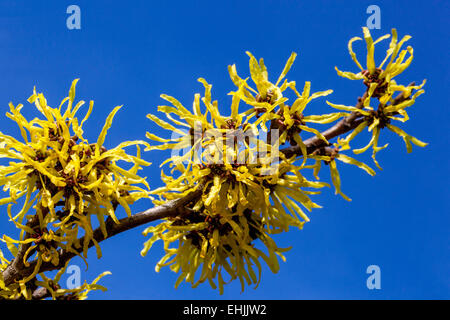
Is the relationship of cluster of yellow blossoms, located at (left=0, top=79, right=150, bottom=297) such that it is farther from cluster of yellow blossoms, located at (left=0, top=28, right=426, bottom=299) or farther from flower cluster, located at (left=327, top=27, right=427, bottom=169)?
flower cluster, located at (left=327, top=27, right=427, bottom=169)

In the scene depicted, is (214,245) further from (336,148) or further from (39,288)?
(39,288)

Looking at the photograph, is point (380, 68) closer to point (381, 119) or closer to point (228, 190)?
point (381, 119)

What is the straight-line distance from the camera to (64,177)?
3.38m

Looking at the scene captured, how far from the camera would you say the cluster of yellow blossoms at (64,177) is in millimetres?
3385

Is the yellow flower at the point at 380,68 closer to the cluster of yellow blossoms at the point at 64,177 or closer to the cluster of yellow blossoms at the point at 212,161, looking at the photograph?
the cluster of yellow blossoms at the point at 212,161

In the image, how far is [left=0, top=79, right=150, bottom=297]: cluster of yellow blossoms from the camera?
338cm

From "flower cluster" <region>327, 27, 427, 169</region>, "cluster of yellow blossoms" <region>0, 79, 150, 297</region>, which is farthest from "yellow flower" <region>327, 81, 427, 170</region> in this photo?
"cluster of yellow blossoms" <region>0, 79, 150, 297</region>

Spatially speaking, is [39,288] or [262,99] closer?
[262,99]

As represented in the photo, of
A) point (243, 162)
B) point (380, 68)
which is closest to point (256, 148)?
point (243, 162)

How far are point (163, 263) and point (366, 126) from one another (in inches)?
83.7

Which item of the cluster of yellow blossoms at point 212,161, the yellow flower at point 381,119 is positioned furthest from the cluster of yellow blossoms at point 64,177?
the yellow flower at point 381,119
